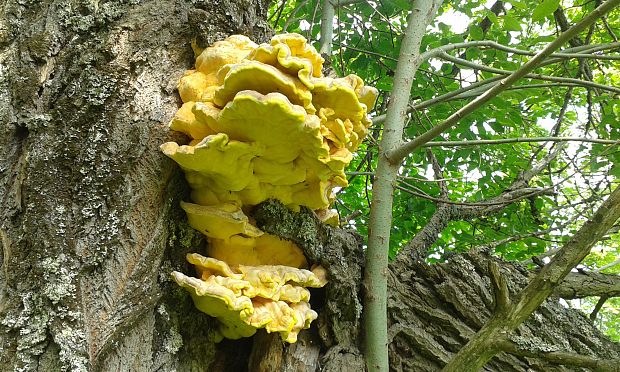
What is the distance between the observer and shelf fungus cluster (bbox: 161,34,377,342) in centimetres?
135

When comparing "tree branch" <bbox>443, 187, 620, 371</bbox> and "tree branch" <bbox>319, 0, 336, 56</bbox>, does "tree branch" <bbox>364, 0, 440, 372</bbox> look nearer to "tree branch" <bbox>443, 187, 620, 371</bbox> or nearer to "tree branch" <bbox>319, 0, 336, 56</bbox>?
"tree branch" <bbox>443, 187, 620, 371</bbox>

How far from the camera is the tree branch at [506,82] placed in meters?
1.58

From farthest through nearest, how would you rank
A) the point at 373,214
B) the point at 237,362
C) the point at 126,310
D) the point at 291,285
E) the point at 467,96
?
the point at 467,96, the point at 373,214, the point at 237,362, the point at 291,285, the point at 126,310

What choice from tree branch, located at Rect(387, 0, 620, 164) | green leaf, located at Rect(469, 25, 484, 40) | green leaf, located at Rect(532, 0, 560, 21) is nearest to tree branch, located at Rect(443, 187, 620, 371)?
tree branch, located at Rect(387, 0, 620, 164)

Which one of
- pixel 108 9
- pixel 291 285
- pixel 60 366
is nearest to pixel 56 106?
pixel 108 9

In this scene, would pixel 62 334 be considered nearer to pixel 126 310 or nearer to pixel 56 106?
pixel 126 310

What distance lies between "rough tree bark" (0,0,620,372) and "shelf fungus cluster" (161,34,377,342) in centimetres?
9

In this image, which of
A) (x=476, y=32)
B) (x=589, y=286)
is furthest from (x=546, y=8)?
(x=589, y=286)

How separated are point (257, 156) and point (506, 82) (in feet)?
3.12

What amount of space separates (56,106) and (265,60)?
752 millimetres

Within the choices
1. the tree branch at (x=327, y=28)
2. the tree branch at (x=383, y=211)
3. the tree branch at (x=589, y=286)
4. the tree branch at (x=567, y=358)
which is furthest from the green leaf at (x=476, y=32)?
the tree branch at (x=567, y=358)

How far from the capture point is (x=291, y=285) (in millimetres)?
1699

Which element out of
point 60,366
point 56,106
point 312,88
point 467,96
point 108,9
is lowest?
point 60,366

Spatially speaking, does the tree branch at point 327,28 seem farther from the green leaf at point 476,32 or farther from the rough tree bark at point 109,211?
the rough tree bark at point 109,211
